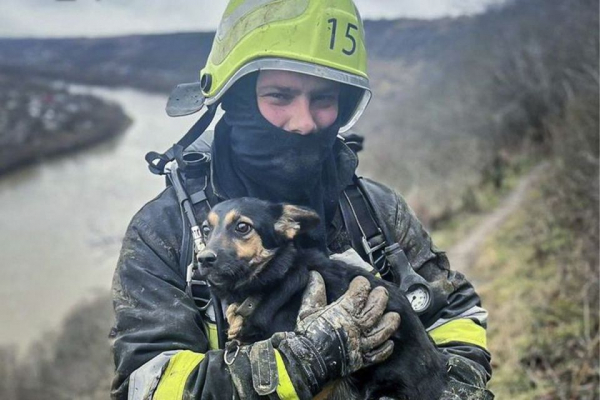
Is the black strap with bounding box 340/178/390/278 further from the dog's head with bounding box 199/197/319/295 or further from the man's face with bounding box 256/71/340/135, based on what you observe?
the man's face with bounding box 256/71/340/135

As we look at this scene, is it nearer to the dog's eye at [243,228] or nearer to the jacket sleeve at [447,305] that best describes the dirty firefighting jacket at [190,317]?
the jacket sleeve at [447,305]

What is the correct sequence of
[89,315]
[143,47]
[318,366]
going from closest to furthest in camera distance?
[318,366] < [143,47] < [89,315]

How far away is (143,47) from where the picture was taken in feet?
28.8

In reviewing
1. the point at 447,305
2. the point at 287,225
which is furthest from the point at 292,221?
the point at 447,305

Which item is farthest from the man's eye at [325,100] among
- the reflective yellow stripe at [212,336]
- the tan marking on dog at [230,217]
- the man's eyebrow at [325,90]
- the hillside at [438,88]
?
the hillside at [438,88]

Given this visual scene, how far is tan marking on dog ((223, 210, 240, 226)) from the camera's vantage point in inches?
89.8

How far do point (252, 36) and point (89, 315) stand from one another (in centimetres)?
1691

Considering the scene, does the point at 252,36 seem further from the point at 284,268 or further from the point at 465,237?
the point at 465,237

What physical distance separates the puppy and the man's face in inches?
13.8

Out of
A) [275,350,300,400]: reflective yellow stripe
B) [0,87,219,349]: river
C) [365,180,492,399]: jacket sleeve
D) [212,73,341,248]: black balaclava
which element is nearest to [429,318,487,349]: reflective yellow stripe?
[365,180,492,399]: jacket sleeve

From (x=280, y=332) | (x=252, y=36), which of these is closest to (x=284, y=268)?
(x=280, y=332)

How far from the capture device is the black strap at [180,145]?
2592mm

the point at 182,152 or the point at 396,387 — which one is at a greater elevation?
the point at 182,152

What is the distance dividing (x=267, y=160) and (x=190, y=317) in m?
0.69
